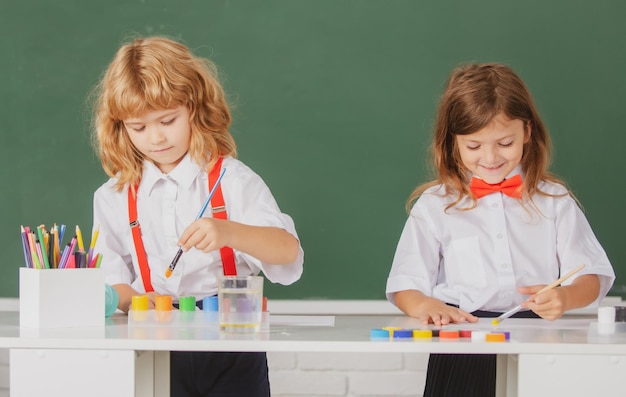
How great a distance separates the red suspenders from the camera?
82.2 inches

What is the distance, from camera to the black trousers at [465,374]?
2031mm

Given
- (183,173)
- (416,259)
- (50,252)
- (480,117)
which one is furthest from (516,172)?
(50,252)

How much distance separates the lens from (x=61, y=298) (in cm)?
172

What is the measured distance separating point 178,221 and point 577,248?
89 centimetres

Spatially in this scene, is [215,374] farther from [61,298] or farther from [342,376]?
[342,376]

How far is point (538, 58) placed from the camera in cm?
277

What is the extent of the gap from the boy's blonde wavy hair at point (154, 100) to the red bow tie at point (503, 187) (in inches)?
22.7

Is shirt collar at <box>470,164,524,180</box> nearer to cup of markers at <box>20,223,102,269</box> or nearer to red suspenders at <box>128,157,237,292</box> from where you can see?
red suspenders at <box>128,157,237,292</box>

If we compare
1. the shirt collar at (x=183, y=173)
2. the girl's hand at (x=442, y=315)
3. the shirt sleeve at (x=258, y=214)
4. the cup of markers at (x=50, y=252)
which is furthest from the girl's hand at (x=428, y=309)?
the cup of markers at (x=50, y=252)

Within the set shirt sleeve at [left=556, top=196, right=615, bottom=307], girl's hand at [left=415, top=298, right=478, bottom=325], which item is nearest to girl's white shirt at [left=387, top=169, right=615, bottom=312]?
shirt sleeve at [left=556, top=196, right=615, bottom=307]

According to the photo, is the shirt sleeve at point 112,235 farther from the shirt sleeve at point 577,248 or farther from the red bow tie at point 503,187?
the shirt sleeve at point 577,248

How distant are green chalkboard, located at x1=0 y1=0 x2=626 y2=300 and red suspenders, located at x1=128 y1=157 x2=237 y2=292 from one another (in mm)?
685

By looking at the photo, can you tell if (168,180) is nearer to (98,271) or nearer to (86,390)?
(98,271)

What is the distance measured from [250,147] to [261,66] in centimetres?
24
